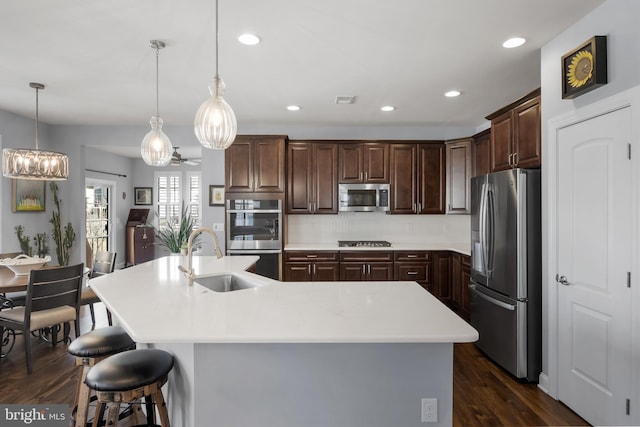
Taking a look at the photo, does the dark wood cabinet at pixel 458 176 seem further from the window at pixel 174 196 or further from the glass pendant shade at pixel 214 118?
the window at pixel 174 196

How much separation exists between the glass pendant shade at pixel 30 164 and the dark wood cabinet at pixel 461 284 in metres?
4.51

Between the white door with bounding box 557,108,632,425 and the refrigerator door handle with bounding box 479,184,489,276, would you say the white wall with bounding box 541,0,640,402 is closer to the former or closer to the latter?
the white door with bounding box 557,108,632,425

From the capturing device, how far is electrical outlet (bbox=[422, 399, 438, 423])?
1.60 m

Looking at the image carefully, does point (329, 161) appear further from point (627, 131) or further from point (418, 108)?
point (627, 131)

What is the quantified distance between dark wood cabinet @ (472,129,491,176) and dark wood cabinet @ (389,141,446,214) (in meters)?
0.43

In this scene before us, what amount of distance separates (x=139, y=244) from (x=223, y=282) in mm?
5726

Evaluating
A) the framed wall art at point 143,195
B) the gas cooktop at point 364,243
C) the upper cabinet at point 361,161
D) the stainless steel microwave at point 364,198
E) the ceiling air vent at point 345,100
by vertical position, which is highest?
the ceiling air vent at point 345,100

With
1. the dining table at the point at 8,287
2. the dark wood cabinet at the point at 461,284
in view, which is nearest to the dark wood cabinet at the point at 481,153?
the dark wood cabinet at the point at 461,284

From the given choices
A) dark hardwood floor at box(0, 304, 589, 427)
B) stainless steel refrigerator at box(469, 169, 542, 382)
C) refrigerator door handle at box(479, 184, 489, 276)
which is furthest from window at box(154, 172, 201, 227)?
stainless steel refrigerator at box(469, 169, 542, 382)

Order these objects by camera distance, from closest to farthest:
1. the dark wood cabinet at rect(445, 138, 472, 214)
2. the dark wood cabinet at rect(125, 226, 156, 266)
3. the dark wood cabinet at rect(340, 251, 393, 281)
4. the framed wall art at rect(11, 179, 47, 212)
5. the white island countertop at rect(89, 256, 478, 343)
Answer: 1. the white island countertop at rect(89, 256, 478, 343)
2. the framed wall art at rect(11, 179, 47, 212)
3. the dark wood cabinet at rect(340, 251, 393, 281)
4. the dark wood cabinet at rect(445, 138, 472, 214)
5. the dark wood cabinet at rect(125, 226, 156, 266)

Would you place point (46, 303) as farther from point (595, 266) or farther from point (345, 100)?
point (595, 266)

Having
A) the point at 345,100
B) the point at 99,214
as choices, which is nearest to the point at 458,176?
the point at 345,100

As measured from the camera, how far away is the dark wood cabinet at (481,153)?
4330 mm

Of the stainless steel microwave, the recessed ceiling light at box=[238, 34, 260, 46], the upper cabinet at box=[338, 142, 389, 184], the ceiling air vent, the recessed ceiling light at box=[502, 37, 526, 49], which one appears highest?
the ceiling air vent
